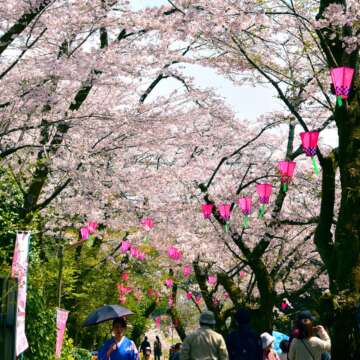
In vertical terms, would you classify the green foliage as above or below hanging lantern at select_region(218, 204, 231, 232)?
below

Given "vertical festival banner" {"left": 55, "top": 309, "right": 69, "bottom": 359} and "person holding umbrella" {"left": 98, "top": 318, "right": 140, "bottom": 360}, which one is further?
"vertical festival banner" {"left": 55, "top": 309, "right": 69, "bottom": 359}

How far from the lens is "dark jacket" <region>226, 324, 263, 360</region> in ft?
29.9

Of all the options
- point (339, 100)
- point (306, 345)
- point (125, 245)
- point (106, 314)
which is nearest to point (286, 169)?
point (339, 100)

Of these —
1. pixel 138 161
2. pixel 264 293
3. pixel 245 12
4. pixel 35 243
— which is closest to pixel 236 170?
pixel 138 161

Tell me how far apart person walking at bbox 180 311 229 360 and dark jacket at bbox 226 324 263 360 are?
66cm

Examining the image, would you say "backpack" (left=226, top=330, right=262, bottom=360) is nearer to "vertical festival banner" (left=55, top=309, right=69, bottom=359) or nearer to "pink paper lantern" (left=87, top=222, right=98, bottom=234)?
"vertical festival banner" (left=55, top=309, right=69, bottom=359)

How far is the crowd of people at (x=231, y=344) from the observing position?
27.7ft

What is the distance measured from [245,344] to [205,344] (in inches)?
35.6

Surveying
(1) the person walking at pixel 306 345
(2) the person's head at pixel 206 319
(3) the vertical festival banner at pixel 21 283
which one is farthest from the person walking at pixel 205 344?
(3) the vertical festival banner at pixel 21 283

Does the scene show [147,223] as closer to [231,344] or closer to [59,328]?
[59,328]

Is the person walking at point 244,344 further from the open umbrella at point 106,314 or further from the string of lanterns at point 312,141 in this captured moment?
the string of lanterns at point 312,141

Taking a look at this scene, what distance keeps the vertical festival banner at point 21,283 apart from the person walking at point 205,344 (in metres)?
3.62

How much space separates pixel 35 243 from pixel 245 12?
6.28 m

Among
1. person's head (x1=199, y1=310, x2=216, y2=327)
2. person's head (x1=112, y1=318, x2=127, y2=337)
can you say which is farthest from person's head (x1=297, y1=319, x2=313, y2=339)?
person's head (x1=112, y1=318, x2=127, y2=337)
